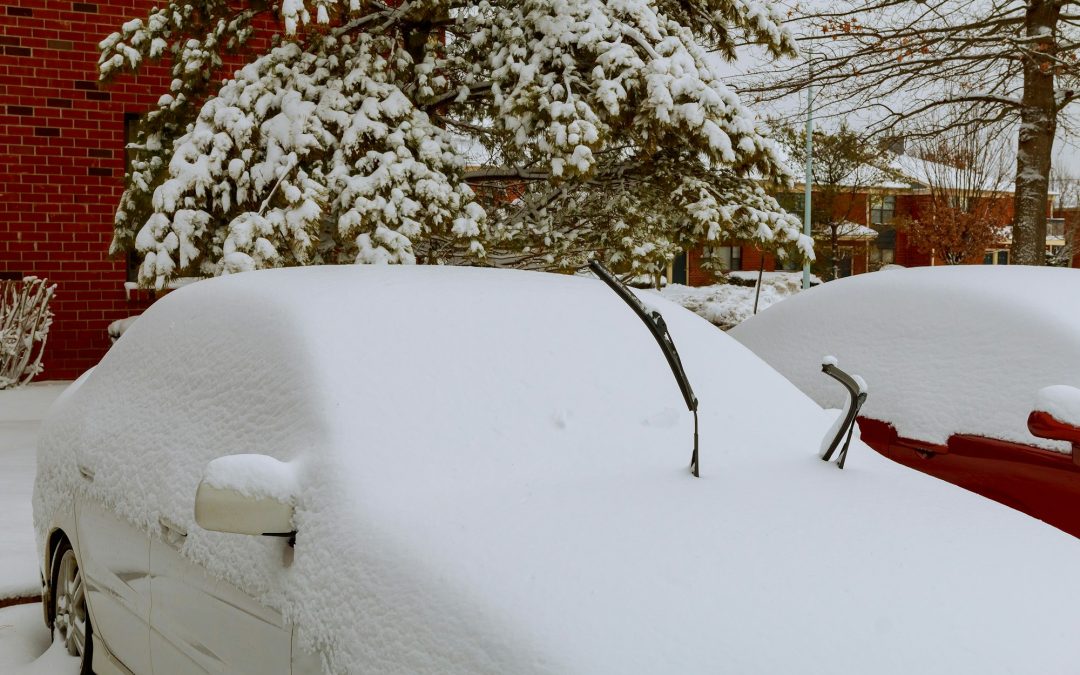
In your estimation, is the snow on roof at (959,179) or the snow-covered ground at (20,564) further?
the snow on roof at (959,179)

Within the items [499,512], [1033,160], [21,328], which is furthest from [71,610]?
[1033,160]

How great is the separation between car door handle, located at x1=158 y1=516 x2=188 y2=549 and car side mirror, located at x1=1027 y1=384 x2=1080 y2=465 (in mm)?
2487

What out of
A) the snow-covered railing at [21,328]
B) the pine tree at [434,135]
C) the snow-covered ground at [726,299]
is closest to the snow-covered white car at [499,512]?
the pine tree at [434,135]

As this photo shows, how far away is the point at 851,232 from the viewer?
1515 inches

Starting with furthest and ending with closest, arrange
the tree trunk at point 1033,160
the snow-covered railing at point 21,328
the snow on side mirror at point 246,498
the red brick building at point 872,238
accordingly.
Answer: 1. the red brick building at point 872,238
2. the tree trunk at point 1033,160
3. the snow-covered railing at point 21,328
4. the snow on side mirror at point 246,498

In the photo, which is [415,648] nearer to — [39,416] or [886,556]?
[886,556]

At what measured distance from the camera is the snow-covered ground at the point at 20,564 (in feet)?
11.7

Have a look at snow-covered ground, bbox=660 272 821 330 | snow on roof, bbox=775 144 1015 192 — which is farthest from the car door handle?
snow on roof, bbox=775 144 1015 192

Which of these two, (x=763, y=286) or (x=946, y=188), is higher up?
(x=946, y=188)

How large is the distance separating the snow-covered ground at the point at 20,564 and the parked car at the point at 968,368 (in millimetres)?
3170

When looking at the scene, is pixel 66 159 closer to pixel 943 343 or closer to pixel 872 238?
pixel 943 343

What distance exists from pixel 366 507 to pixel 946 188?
35568 millimetres

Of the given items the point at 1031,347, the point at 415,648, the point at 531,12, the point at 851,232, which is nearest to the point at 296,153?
the point at 531,12

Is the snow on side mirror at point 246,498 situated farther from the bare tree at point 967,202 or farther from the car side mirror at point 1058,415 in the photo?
Result: the bare tree at point 967,202
